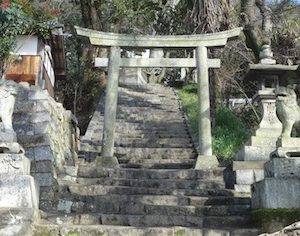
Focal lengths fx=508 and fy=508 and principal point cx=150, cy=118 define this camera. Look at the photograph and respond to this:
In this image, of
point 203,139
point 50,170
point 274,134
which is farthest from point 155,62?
point 50,170

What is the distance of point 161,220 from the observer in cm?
753

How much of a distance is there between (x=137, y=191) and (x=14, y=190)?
286 cm

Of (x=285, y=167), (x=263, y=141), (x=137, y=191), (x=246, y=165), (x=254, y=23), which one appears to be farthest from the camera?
(x=254, y=23)

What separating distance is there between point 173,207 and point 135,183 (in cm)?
173

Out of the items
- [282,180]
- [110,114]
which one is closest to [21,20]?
[110,114]

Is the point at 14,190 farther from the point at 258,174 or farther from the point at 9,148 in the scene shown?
the point at 258,174

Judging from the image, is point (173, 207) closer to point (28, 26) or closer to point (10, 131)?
point (10, 131)

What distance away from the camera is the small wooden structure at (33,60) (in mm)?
19234

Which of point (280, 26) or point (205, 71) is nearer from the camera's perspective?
point (205, 71)

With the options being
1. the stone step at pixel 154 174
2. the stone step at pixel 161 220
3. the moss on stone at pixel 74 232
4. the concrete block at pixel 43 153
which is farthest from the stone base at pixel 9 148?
the stone step at pixel 154 174

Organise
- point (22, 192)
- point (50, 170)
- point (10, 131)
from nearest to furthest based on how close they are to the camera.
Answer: point (22, 192) < point (10, 131) < point (50, 170)

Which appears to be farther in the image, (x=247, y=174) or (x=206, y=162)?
(x=206, y=162)

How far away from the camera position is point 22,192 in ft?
21.8

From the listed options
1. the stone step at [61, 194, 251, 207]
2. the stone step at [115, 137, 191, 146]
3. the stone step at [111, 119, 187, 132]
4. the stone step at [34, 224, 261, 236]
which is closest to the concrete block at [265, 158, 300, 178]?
the stone step at [34, 224, 261, 236]
